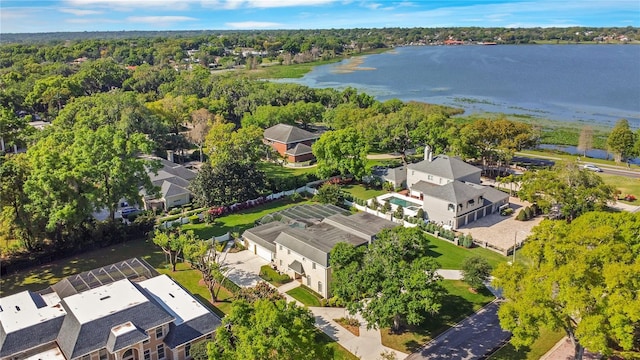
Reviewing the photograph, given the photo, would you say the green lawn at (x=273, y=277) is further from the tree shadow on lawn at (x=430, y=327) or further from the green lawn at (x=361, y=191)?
the green lawn at (x=361, y=191)

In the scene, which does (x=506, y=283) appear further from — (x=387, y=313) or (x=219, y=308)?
(x=219, y=308)

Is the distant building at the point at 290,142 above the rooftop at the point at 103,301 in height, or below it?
above

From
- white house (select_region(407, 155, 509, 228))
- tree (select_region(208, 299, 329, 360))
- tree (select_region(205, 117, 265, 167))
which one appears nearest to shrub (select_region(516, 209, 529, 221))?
white house (select_region(407, 155, 509, 228))

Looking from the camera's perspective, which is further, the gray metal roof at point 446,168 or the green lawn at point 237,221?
the gray metal roof at point 446,168

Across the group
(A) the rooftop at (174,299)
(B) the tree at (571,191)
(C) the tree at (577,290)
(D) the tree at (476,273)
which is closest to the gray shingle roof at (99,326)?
(A) the rooftop at (174,299)

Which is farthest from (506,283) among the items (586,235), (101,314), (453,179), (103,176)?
(103,176)

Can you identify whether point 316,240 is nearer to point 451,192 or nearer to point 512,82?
point 451,192

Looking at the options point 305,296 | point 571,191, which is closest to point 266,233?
point 305,296
